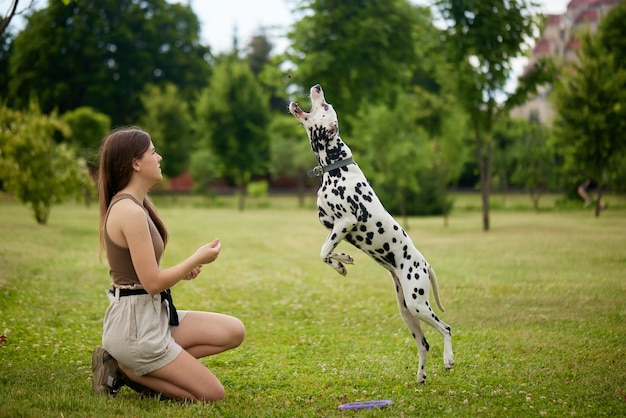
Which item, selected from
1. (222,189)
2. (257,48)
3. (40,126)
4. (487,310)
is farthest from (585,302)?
(257,48)

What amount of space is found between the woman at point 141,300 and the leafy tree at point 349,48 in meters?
19.6

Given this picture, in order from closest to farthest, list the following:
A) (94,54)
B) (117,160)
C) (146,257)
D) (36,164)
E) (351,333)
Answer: (146,257), (117,160), (351,333), (36,164), (94,54)

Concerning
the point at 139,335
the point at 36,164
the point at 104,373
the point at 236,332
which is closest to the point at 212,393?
the point at 236,332

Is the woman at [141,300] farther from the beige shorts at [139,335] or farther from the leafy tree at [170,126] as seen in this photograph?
the leafy tree at [170,126]

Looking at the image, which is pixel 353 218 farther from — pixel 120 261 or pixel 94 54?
pixel 94 54

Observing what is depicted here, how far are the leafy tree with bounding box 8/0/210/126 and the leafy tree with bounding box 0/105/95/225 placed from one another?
95.3 feet

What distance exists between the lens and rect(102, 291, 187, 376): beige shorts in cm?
487

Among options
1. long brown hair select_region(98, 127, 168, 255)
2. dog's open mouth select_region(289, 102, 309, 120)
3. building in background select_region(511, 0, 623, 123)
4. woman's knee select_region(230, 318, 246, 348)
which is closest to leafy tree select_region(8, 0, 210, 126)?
building in background select_region(511, 0, 623, 123)

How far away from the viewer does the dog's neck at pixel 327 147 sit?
561cm

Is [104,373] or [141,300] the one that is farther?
[104,373]

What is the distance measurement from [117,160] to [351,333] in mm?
4614

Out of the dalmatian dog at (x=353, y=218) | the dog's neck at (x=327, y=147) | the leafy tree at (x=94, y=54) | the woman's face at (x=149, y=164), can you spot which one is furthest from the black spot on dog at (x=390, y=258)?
the leafy tree at (x=94, y=54)

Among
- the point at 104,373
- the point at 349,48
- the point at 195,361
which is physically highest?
the point at 349,48

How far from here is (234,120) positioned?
140 feet
